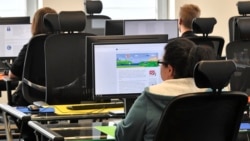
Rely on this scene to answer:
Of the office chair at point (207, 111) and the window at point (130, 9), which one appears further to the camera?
the window at point (130, 9)

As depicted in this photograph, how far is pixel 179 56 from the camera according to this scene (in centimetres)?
266

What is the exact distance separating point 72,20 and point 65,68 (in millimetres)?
357

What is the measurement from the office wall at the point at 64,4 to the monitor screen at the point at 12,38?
144 centimetres

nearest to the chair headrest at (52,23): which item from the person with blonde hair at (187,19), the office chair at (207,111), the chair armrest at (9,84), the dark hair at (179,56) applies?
the chair armrest at (9,84)

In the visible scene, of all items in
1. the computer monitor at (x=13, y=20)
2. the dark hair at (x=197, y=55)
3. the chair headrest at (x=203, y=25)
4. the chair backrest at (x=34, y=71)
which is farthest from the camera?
the computer monitor at (x=13, y=20)

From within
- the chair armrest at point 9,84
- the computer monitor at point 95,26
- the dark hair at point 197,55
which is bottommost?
the chair armrest at point 9,84

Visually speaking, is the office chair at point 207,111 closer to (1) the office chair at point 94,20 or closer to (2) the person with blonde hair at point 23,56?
(2) the person with blonde hair at point 23,56

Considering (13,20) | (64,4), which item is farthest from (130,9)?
(13,20)

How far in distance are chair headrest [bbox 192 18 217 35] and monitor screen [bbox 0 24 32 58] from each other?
2259mm

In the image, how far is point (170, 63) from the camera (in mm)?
2672

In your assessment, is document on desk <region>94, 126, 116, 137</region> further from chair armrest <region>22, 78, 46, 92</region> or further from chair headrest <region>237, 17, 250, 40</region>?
chair armrest <region>22, 78, 46, 92</region>

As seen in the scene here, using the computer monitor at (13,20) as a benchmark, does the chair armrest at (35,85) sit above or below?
below

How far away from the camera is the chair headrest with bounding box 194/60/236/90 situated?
2346mm

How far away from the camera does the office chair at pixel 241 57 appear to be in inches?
178
